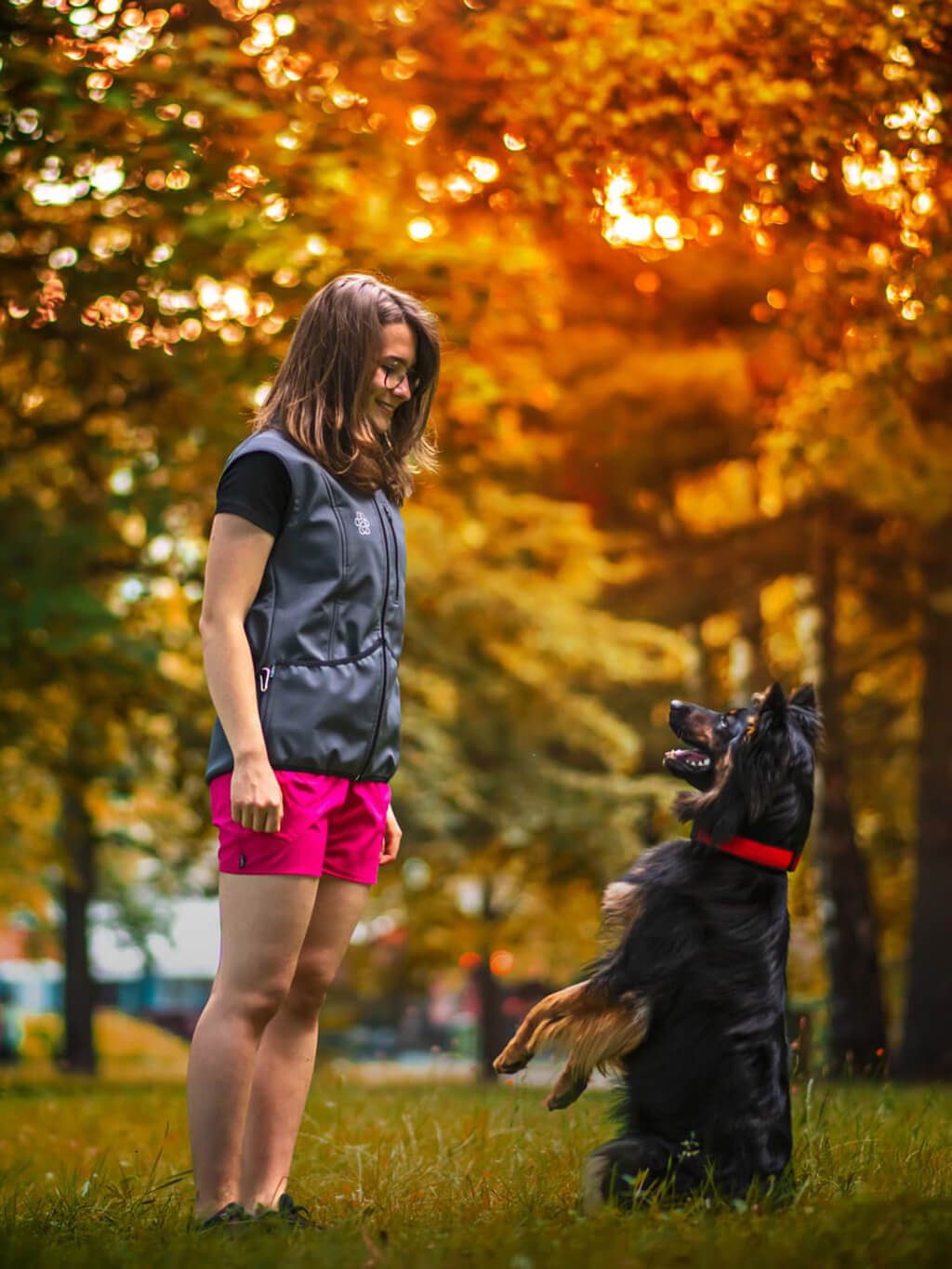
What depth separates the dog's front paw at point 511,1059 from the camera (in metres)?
3.73

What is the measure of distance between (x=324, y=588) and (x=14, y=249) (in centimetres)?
571

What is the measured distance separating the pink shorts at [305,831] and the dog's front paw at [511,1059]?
652 millimetres

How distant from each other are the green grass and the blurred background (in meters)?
1.07

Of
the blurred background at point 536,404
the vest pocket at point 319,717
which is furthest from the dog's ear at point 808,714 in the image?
the blurred background at point 536,404

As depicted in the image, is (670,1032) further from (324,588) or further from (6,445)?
(6,445)

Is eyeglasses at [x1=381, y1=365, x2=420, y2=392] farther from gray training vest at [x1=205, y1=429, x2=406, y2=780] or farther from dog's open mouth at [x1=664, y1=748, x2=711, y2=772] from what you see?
dog's open mouth at [x1=664, y1=748, x2=711, y2=772]

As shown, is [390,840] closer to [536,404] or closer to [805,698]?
[805,698]

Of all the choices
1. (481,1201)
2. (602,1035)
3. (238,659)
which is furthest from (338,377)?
(481,1201)

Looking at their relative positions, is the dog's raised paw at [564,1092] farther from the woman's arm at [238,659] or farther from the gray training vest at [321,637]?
the woman's arm at [238,659]

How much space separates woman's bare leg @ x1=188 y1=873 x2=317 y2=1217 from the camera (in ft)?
10.8

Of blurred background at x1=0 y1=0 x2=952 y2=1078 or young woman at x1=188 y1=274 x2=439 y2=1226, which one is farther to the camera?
blurred background at x1=0 y1=0 x2=952 y2=1078

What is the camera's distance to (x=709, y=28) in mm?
5559

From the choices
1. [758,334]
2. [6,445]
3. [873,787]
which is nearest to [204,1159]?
[6,445]

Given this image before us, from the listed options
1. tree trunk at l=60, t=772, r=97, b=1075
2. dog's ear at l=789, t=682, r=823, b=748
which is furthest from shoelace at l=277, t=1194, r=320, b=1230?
tree trunk at l=60, t=772, r=97, b=1075
